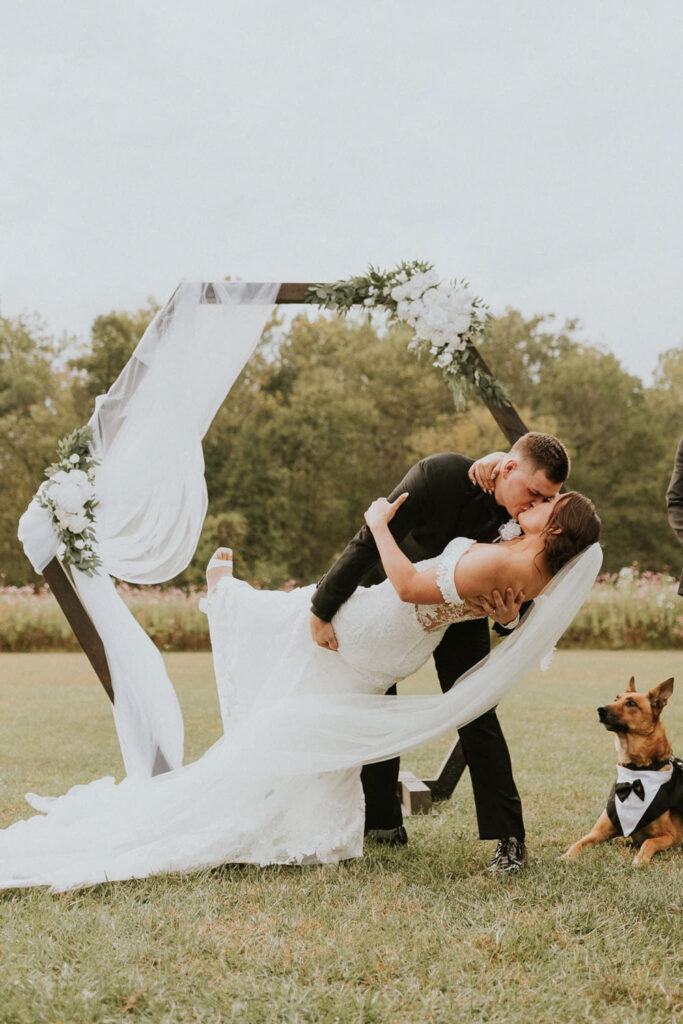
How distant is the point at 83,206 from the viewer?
22.4 m

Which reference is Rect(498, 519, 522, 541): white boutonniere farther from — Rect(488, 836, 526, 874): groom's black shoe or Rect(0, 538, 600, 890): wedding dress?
Rect(488, 836, 526, 874): groom's black shoe

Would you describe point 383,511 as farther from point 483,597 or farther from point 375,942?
point 375,942

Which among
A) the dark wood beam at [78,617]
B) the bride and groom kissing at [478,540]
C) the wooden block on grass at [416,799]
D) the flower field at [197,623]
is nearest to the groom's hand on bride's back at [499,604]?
the bride and groom kissing at [478,540]

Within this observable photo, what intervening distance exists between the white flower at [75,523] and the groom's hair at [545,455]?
86.6 inches

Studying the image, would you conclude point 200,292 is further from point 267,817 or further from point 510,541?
point 267,817

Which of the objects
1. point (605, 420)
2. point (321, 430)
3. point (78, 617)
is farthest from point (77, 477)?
point (605, 420)

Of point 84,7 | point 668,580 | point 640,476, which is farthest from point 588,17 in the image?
point 640,476

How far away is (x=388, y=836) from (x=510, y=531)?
1545mm

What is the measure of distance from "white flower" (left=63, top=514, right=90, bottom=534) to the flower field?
9.27 m

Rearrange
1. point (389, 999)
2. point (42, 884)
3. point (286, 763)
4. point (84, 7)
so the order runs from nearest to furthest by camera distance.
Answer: point (389, 999)
point (42, 884)
point (286, 763)
point (84, 7)

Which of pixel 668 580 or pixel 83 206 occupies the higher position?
pixel 83 206

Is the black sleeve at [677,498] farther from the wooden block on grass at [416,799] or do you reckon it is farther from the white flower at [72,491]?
the white flower at [72,491]

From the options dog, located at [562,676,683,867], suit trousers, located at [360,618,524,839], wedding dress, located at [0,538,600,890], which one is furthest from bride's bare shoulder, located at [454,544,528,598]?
dog, located at [562,676,683,867]

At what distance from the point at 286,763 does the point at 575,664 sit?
8.94 meters
